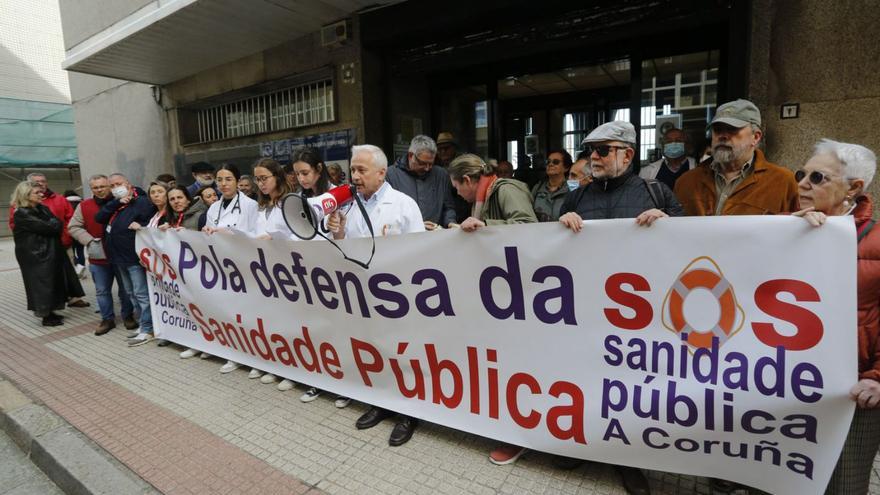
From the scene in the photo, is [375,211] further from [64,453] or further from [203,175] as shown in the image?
[203,175]

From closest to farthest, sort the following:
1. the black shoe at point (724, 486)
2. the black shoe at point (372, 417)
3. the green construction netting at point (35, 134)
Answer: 1. the black shoe at point (724, 486)
2. the black shoe at point (372, 417)
3. the green construction netting at point (35, 134)

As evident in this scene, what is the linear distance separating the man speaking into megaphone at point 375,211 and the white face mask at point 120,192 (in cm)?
301

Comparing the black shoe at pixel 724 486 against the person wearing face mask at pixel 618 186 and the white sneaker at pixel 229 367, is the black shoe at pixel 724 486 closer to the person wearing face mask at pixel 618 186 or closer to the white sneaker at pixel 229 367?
the person wearing face mask at pixel 618 186

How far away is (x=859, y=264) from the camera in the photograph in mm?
1714

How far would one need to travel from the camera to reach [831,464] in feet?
5.88

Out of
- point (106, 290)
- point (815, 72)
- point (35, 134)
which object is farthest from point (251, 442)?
point (35, 134)

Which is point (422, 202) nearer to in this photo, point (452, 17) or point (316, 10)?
point (452, 17)

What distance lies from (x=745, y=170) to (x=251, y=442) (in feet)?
10.9

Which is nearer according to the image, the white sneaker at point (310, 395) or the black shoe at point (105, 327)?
the white sneaker at point (310, 395)

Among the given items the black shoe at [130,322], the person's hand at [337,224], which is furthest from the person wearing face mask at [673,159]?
the black shoe at [130,322]

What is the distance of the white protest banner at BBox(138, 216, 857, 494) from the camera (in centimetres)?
181

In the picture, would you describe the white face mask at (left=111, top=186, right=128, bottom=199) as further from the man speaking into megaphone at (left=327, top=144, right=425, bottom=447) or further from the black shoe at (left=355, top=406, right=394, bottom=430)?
the black shoe at (left=355, top=406, right=394, bottom=430)

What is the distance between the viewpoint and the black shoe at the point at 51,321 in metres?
5.85

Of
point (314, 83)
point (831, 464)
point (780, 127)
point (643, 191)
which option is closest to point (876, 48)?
point (780, 127)
